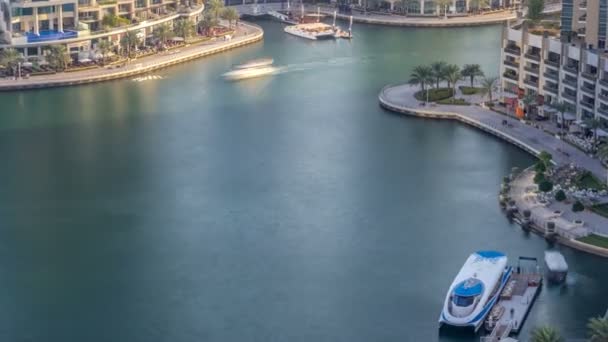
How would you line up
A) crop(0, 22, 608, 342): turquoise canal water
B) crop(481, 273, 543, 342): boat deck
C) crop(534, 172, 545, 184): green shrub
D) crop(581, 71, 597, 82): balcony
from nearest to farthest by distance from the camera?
crop(481, 273, 543, 342): boat deck, crop(0, 22, 608, 342): turquoise canal water, crop(534, 172, 545, 184): green shrub, crop(581, 71, 597, 82): balcony

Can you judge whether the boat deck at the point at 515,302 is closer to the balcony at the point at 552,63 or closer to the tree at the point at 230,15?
the balcony at the point at 552,63

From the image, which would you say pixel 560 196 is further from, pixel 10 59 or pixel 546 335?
pixel 10 59

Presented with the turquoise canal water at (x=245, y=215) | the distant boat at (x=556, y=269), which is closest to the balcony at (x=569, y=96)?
the turquoise canal water at (x=245, y=215)

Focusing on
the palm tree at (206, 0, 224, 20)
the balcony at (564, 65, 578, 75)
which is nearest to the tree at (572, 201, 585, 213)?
the balcony at (564, 65, 578, 75)

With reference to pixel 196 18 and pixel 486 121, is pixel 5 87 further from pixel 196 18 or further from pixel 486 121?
pixel 486 121

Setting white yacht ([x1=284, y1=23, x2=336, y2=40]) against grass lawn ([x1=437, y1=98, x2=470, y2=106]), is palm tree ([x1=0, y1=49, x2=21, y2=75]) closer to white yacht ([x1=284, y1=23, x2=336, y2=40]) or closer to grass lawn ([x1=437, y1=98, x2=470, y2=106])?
white yacht ([x1=284, y1=23, x2=336, y2=40])

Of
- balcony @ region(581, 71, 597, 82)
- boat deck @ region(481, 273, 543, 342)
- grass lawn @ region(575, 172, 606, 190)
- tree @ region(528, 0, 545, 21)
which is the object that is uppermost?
tree @ region(528, 0, 545, 21)
